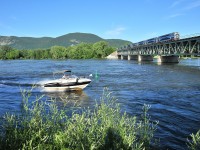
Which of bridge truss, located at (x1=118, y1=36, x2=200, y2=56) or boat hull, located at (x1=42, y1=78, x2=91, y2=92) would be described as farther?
bridge truss, located at (x1=118, y1=36, x2=200, y2=56)

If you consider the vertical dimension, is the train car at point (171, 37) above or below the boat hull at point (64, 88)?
above

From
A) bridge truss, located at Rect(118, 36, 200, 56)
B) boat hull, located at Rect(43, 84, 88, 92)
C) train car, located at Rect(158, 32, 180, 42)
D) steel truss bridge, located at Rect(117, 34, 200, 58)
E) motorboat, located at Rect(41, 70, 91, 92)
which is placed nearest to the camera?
motorboat, located at Rect(41, 70, 91, 92)

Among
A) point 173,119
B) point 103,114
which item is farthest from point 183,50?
point 103,114

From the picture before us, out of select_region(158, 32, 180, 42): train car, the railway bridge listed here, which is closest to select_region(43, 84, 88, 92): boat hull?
the railway bridge

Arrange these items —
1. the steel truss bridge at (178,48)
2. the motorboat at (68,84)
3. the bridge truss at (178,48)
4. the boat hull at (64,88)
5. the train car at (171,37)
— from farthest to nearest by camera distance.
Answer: the train car at (171,37)
the bridge truss at (178,48)
the steel truss bridge at (178,48)
the boat hull at (64,88)
the motorboat at (68,84)

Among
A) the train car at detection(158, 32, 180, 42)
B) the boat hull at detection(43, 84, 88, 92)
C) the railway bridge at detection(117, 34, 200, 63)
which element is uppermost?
the train car at detection(158, 32, 180, 42)

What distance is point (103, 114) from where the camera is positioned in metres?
9.81

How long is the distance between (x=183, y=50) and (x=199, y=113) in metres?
61.8

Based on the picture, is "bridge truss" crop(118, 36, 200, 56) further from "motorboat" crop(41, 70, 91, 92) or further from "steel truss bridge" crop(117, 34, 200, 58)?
"motorboat" crop(41, 70, 91, 92)

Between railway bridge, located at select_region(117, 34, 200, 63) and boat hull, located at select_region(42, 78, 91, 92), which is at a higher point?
railway bridge, located at select_region(117, 34, 200, 63)

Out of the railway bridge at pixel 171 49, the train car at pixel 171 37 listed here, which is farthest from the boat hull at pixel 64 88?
the train car at pixel 171 37

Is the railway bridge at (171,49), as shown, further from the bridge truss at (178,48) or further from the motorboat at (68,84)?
the motorboat at (68,84)

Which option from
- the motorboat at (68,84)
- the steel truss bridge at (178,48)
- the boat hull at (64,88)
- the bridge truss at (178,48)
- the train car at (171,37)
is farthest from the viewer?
the train car at (171,37)

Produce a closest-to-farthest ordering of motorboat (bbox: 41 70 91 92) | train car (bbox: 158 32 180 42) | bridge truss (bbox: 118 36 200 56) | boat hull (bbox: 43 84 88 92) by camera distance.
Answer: motorboat (bbox: 41 70 91 92), boat hull (bbox: 43 84 88 92), bridge truss (bbox: 118 36 200 56), train car (bbox: 158 32 180 42)
